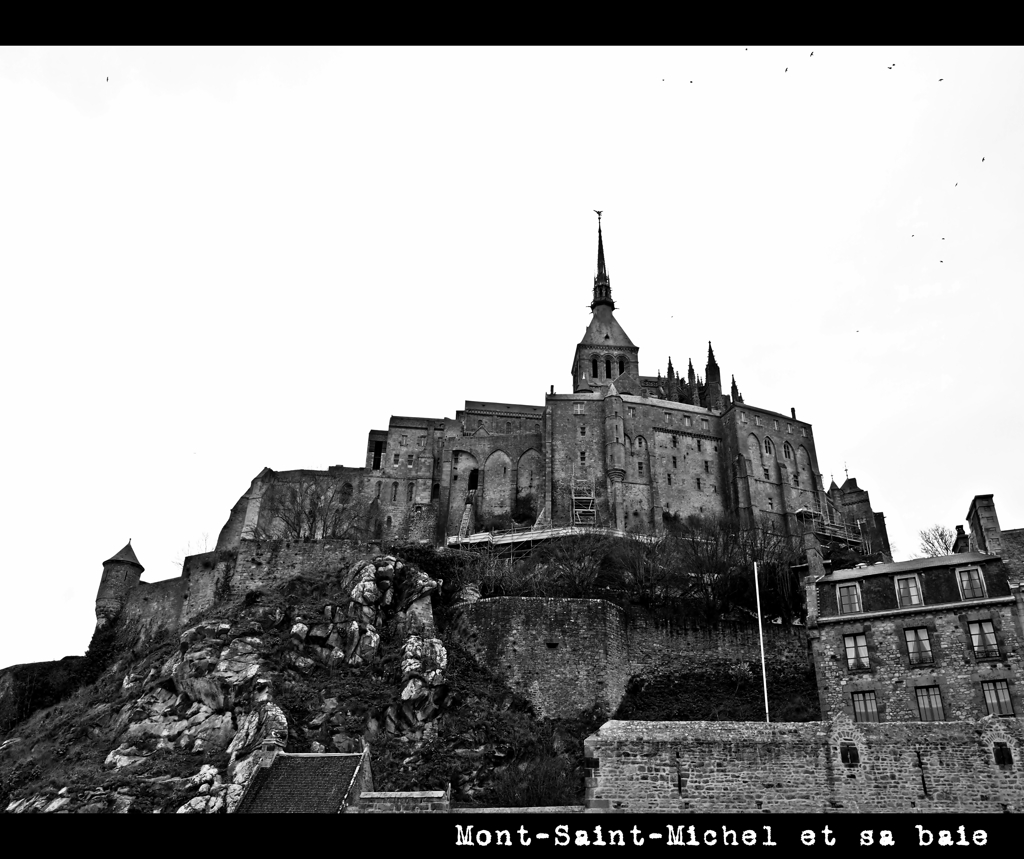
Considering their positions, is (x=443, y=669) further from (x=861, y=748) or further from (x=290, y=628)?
(x=861, y=748)

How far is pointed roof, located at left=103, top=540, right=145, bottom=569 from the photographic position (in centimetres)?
4856

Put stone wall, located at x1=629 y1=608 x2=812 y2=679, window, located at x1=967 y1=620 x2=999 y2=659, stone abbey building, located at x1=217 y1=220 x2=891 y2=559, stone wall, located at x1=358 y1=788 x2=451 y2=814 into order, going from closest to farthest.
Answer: stone wall, located at x1=358 y1=788 x2=451 y2=814
window, located at x1=967 y1=620 x2=999 y2=659
stone wall, located at x1=629 y1=608 x2=812 y2=679
stone abbey building, located at x1=217 y1=220 x2=891 y2=559

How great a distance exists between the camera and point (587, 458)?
67625 mm

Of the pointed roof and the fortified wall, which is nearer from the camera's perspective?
the fortified wall

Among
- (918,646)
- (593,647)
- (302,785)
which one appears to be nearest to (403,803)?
(302,785)

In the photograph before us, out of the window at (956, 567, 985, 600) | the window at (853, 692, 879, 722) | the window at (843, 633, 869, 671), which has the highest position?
the window at (956, 567, 985, 600)

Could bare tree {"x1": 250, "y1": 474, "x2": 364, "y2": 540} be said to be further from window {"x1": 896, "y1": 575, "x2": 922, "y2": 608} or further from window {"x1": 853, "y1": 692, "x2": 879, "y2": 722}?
window {"x1": 896, "y1": 575, "x2": 922, "y2": 608}

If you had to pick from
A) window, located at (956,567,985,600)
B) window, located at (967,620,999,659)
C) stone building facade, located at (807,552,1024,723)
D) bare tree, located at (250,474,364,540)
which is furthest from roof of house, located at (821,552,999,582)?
bare tree, located at (250,474,364,540)

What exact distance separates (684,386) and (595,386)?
14158 millimetres

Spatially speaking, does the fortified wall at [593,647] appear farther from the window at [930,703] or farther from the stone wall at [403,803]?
the stone wall at [403,803]

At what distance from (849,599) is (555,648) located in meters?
11.4

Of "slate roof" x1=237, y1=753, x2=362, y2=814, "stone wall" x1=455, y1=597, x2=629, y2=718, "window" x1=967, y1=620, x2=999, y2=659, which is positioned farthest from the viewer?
"stone wall" x1=455, y1=597, x2=629, y2=718

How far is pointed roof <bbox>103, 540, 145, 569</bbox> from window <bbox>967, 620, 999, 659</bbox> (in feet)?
143
